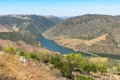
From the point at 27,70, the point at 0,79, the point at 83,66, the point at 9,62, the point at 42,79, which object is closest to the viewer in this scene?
the point at 0,79

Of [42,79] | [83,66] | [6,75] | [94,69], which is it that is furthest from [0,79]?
[94,69]

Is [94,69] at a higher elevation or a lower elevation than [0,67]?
lower

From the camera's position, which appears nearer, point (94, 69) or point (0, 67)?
point (0, 67)

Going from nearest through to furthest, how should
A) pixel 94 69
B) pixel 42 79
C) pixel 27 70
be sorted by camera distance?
pixel 42 79
pixel 27 70
pixel 94 69

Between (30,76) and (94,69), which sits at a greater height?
(30,76)

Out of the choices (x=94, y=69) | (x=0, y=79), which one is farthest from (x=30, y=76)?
(x=94, y=69)

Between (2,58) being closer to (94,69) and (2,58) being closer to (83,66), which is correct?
(83,66)

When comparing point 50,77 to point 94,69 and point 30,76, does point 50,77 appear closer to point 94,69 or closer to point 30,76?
point 30,76

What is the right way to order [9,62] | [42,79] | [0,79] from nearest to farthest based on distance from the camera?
[0,79]
[42,79]
[9,62]

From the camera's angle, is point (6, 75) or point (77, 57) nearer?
point (6, 75)
